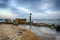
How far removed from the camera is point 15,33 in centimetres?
195

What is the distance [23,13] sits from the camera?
2.04 metres

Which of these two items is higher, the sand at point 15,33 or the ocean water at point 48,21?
the ocean water at point 48,21

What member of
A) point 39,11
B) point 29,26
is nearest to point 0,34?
point 29,26

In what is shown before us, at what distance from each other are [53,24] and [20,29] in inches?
24.2

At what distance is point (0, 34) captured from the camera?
6.38ft

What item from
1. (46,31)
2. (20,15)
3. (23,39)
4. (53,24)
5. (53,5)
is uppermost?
(53,5)

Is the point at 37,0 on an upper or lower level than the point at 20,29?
upper

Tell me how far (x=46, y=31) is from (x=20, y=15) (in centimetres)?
57

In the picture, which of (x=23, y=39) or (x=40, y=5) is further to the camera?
(x=40, y=5)

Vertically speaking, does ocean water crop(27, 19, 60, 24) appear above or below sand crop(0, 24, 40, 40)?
above

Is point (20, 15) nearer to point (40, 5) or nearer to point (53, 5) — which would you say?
point (40, 5)

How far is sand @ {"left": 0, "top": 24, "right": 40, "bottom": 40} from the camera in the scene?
1.93m

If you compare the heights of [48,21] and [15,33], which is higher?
[48,21]

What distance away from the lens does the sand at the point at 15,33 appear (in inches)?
76.0
